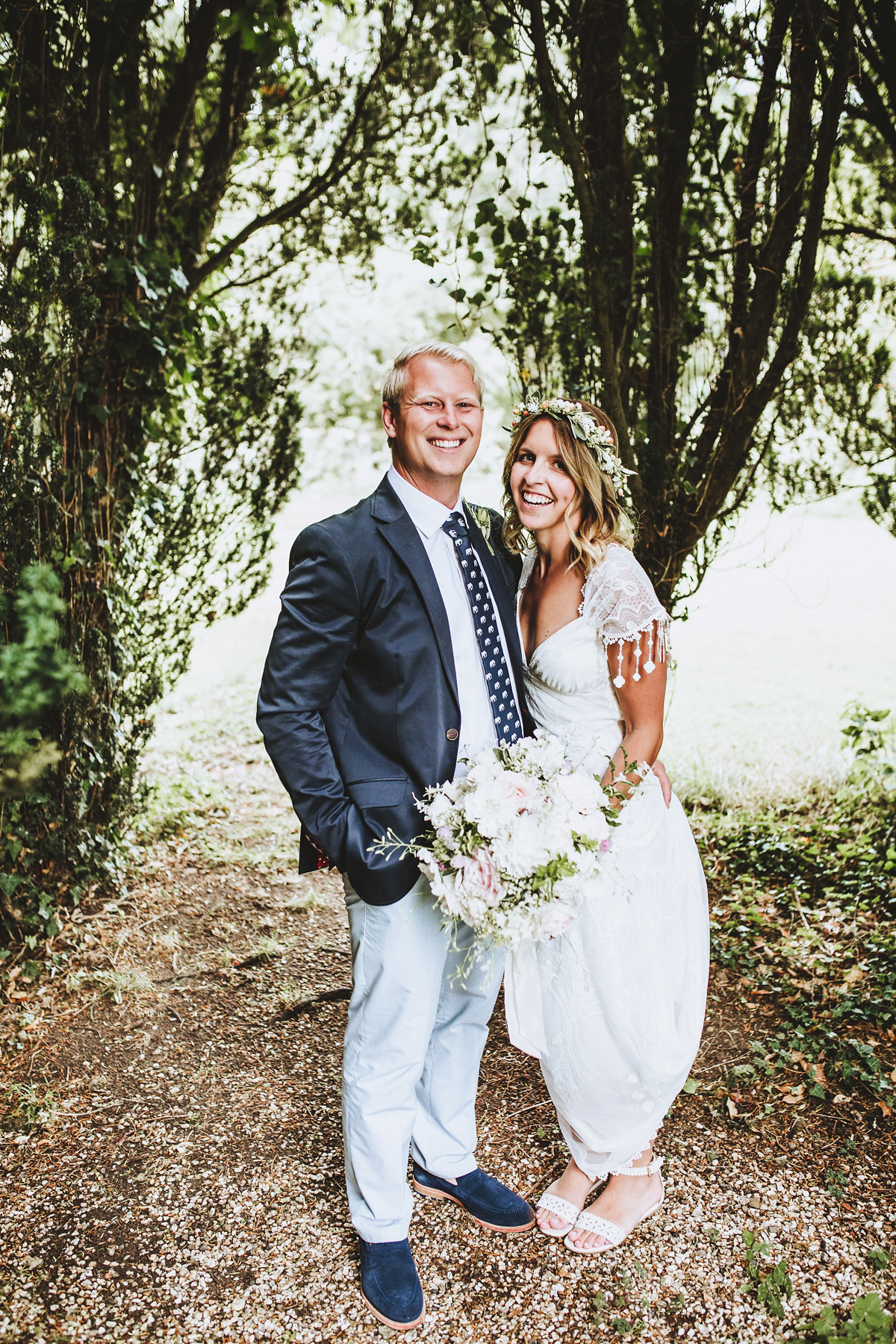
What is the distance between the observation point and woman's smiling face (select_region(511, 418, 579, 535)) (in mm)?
2695

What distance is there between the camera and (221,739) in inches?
293

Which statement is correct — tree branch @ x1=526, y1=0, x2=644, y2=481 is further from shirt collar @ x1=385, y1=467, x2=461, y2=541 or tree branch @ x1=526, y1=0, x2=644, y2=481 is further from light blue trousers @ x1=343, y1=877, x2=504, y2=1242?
light blue trousers @ x1=343, y1=877, x2=504, y2=1242

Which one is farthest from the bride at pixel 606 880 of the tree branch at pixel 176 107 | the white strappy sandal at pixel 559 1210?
the tree branch at pixel 176 107

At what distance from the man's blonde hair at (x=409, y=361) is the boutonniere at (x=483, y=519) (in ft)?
1.27

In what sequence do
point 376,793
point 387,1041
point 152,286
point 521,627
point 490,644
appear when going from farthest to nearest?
point 152,286 < point 521,627 < point 490,644 < point 387,1041 < point 376,793

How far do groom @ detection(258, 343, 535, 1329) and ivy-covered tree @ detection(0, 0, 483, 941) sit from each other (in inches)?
76.4

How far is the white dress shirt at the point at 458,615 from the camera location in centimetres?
248

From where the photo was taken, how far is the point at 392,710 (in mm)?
2346

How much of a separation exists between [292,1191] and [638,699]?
6.18 feet

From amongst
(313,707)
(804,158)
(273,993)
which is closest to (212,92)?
(804,158)

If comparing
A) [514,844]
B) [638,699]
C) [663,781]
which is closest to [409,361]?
[638,699]

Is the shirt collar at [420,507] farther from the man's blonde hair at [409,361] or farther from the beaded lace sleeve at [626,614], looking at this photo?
the beaded lace sleeve at [626,614]

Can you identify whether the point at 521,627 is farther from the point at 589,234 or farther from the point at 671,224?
the point at 671,224

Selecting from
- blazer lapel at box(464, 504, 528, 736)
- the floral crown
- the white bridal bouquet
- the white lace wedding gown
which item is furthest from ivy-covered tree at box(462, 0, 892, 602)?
the white bridal bouquet
